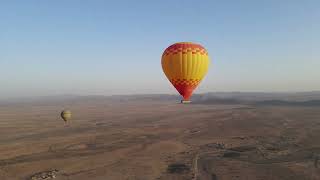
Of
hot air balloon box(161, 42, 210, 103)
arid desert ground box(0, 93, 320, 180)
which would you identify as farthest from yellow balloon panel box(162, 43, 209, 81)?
arid desert ground box(0, 93, 320, 180)


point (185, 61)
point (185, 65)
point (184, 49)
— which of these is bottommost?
point (185, 65)

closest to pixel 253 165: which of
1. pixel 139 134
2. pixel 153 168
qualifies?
pixel 153 168

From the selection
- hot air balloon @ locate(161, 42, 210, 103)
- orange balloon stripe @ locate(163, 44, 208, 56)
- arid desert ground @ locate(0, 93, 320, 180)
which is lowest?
arid desert ground @ locate(0, 93, 320, 180)

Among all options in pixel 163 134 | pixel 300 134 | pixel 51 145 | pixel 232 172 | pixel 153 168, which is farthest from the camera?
pixel 163 134

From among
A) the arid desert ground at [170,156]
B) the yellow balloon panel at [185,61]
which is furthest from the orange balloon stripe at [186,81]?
the arid desert ground at [170,156]

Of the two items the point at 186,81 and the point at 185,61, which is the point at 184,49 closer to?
the point at 185,61

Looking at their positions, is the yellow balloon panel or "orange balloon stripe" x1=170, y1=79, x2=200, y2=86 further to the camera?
"orange balloon stripe" x1=170, y1=79, x2=200, y2=86

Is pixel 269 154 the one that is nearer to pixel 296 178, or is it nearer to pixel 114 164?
pixel 296 178

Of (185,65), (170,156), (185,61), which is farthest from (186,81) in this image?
(170,156)

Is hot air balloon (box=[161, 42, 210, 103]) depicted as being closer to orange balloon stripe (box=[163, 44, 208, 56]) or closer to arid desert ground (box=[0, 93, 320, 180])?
orange balloon stripe (box=[163, 44, 208, 56])
